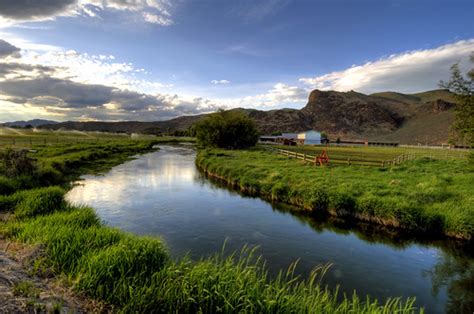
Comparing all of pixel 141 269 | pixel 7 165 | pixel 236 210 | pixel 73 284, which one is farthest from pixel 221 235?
pixel 7 165

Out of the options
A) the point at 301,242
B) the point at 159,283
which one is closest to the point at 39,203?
the point at 159,283

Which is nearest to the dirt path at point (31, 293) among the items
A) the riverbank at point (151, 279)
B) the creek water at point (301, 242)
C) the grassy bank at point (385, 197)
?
the riverbank at point (151, 279)

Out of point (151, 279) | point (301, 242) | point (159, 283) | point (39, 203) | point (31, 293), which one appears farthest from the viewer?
point (301, 242)

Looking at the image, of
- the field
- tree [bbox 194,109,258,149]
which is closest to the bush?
the field

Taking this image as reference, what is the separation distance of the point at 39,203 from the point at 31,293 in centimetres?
872

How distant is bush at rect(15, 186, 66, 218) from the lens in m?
11.9

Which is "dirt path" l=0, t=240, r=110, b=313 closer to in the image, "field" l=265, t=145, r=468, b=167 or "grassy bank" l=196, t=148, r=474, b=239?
"grassy bank" l=196, t=148, r=474, b=239

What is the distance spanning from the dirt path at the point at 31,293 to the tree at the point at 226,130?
197ft

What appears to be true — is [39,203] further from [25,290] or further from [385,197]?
[385,197]

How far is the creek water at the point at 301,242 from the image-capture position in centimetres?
976

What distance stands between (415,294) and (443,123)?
220m

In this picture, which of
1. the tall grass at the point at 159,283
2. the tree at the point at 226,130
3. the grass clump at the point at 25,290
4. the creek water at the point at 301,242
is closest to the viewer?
the grass clump at the point at 25,290

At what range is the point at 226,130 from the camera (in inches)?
2613

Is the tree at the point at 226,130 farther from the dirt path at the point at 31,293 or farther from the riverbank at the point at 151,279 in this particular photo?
the dirt path at the point at 31,293
